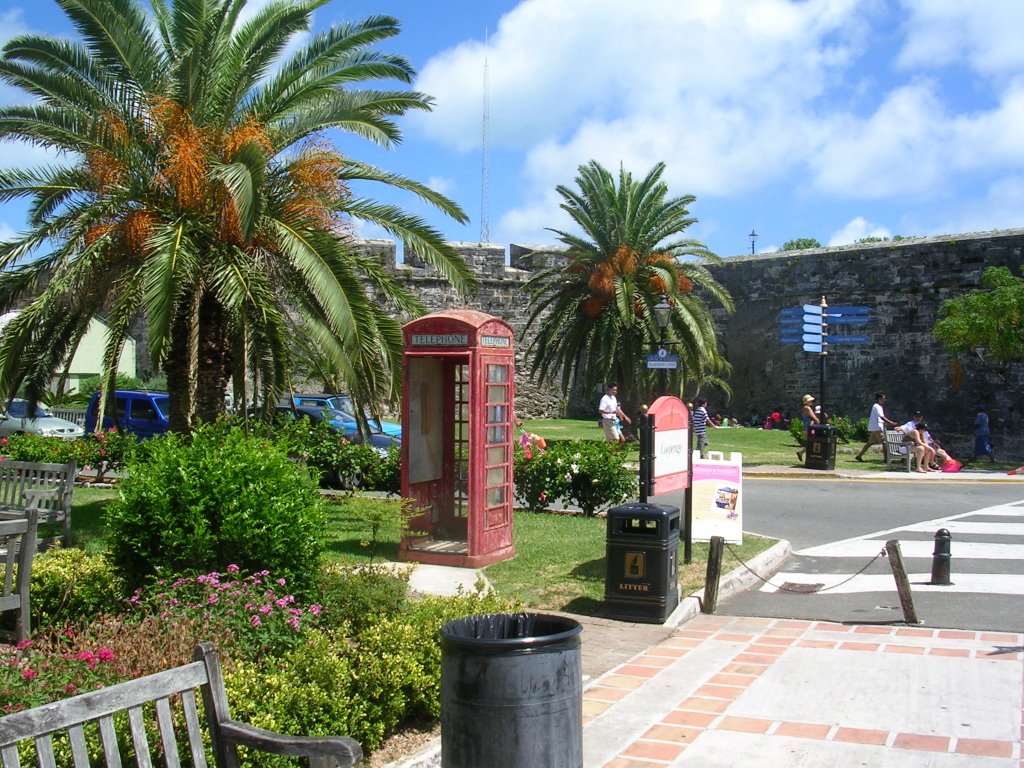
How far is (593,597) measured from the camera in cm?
908

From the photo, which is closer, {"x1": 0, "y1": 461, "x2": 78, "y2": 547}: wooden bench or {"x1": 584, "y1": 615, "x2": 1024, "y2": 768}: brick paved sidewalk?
{"x1": 584, "y1": 615, "x2": 1024, "y2": 768}: brick paved sidewalk

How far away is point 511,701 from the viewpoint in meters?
4.03

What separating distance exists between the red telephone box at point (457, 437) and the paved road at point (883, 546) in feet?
8.51

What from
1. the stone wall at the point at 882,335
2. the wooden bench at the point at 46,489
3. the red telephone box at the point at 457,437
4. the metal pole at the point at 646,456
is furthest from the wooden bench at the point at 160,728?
the stone wall at the point at 882,335

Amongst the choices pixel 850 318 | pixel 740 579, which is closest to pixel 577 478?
pixel 740 579

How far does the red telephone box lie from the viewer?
33.7 feet

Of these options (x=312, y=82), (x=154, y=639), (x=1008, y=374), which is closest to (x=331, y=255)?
(x=312, y=82)

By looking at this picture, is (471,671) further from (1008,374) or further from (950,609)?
(1008,374)

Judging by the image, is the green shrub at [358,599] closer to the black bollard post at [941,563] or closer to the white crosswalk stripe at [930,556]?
the white crosswalk stripe at [930,556]

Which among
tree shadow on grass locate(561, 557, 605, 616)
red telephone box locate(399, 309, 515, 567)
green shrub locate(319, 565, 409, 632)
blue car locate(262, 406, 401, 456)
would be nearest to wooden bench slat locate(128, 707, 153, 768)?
green shrub locate(319, 565, 409, 632)

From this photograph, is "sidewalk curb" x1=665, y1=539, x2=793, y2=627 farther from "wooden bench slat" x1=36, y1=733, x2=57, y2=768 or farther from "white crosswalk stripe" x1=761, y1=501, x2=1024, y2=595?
"wooden bench slat" x1=36, y1=733, x2=57, y2=768

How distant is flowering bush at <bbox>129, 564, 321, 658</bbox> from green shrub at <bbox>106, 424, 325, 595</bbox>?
18 centimetres

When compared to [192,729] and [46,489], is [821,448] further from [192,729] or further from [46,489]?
[192,729]

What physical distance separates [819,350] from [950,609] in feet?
48.0
